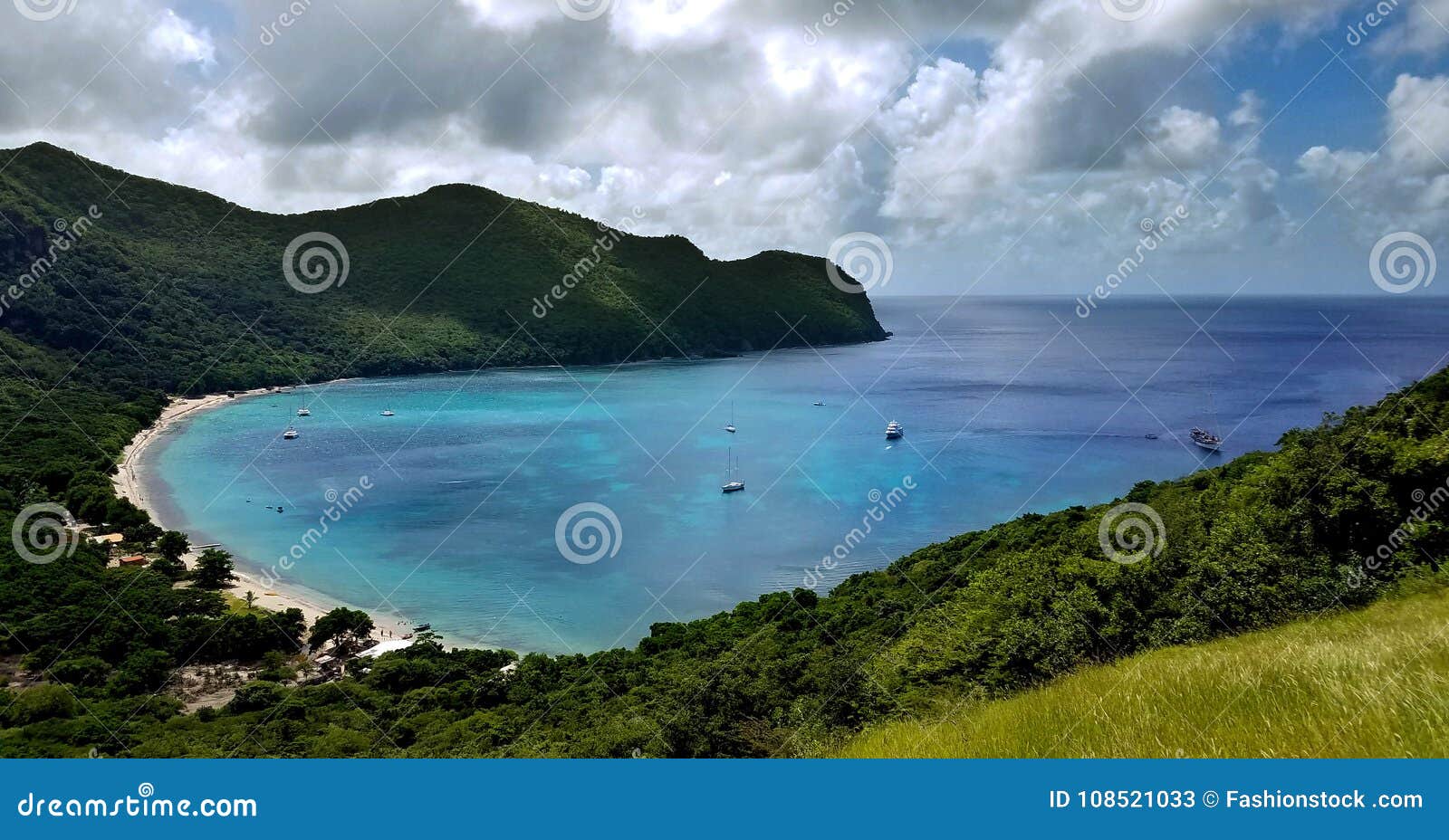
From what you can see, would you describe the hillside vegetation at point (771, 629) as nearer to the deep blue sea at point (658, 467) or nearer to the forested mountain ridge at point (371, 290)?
the deep blue sea at point (658, 467)

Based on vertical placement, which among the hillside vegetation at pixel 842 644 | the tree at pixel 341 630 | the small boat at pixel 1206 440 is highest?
the small boat at pixel 1206 440

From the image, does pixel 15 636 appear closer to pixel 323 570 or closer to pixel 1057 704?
pixel 323 570

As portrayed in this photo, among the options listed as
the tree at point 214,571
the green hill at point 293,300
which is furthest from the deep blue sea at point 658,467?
the green hill at point 293,300

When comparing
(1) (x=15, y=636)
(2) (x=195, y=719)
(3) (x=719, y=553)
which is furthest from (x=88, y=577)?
(3) (x=719, y=553)

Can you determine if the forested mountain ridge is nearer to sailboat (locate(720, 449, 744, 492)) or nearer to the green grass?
sailboat (locate(720, 449, 744, 492))

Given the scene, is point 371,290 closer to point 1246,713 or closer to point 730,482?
point 730,482

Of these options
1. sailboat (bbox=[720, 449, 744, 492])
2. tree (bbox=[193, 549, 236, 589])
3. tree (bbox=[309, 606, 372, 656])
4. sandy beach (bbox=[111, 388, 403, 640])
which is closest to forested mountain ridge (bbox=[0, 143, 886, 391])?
sandy beach (bbox=[111, 388, 403, 640])

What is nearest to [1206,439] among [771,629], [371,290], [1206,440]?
[1206,440]
